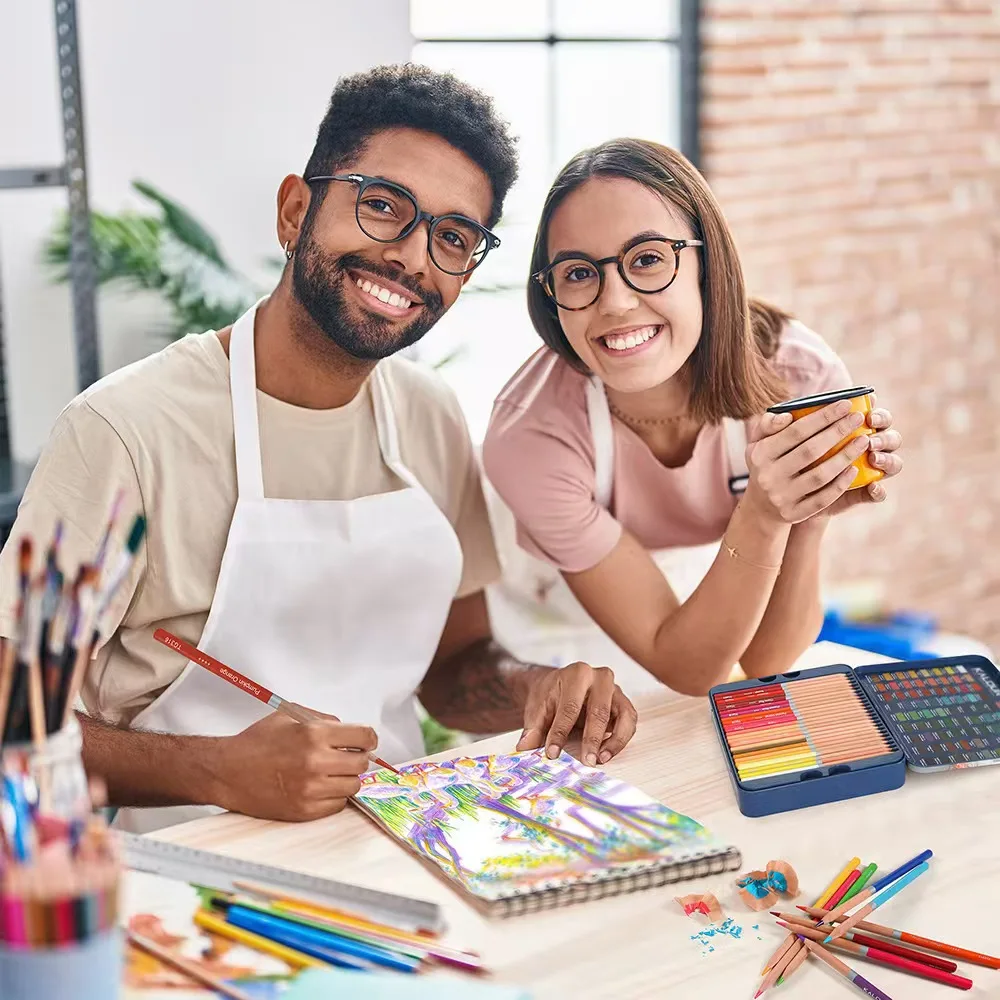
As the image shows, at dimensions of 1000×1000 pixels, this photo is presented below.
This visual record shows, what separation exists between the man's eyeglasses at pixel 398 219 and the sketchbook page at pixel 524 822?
642mm

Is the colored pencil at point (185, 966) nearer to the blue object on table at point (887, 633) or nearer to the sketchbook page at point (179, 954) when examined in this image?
the sketchbook page at point (179, 954)

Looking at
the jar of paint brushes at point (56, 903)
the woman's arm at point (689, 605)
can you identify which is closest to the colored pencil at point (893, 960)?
the jar of paint brushes at point (56, 903)

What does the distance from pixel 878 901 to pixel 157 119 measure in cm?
227

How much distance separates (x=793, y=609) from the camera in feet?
Result: 5.82

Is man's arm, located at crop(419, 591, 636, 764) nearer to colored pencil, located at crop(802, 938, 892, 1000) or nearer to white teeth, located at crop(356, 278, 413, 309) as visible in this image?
colored pencil, located at crop(802, 938, 892, 1000)

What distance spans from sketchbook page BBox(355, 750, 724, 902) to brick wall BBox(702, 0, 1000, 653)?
249 cm

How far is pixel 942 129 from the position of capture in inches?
154

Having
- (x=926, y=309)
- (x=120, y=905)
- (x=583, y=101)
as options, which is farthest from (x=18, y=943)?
(x=926, y=309)

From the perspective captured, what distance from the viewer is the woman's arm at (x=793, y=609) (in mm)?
1771

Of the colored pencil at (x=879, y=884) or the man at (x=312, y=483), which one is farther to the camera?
the man at (x=312, y=483)

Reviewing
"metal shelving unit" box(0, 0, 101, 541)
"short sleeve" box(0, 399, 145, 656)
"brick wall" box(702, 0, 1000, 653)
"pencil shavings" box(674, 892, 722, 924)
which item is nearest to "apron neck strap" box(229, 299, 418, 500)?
"short sleeve" box(0, 399, 145, 656)

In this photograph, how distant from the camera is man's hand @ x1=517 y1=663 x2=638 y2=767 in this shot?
1.39 metres

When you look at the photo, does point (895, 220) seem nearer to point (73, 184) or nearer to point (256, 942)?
point (73, 184)

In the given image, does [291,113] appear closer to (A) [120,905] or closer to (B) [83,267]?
(B) [83,267]
